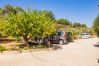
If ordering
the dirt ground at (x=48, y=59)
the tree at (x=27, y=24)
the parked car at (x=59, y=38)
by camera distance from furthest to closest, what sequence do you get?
the parked car at (x=59, y=38), the tree at (x=27, y=24), the dirt ground at (x=48, y=59)

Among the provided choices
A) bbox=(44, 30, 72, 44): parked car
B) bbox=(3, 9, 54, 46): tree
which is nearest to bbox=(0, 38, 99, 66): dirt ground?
bbox=(3, 9, 54, 46): tree

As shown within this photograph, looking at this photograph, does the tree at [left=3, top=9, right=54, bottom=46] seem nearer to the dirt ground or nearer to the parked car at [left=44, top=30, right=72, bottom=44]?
the dirt ground

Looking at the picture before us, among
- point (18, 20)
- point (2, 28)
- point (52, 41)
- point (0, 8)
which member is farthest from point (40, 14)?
point (0, 8)

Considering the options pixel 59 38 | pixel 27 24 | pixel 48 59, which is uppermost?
pixel 27 24

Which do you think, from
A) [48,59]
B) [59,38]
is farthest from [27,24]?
[59,38]

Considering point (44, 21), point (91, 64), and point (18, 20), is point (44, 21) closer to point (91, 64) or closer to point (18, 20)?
point (18, 20)

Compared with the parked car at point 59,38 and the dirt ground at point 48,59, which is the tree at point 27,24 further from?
the parked car at point 59,38

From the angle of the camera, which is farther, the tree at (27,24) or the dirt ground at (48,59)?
the tree at (27,24)

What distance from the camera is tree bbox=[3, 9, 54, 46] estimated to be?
20.8 metres

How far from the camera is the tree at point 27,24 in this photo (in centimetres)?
2081

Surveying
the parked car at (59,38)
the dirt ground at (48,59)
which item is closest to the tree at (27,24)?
the dirt ground at (48,59)

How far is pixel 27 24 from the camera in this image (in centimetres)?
2097

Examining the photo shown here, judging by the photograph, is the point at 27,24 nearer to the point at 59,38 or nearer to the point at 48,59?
the point at 48,59

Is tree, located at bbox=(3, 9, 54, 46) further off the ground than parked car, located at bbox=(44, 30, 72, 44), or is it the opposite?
tree, located at bbox=(3, 9, 54, 46)
